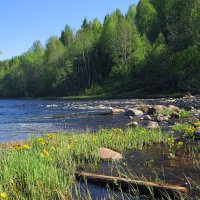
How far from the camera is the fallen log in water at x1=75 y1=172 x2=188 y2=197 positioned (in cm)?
868

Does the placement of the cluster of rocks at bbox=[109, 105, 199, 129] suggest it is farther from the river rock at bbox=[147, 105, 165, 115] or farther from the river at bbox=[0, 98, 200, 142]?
the river at bbox=[0, 98, 200, 142]

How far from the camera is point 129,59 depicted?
3607 inches

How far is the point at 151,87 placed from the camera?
7650cm

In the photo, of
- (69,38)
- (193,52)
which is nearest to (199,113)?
(193,52)

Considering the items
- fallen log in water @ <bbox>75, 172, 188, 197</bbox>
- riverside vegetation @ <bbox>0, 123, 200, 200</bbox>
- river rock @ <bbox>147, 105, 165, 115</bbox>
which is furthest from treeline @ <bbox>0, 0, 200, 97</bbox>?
fallen log in water @ <bbox>75, 172, 188, 197</bbox>

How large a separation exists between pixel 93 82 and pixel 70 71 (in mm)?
8844

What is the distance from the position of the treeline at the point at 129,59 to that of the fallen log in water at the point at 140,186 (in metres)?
56.7

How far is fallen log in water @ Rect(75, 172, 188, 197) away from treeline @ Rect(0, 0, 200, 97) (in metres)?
56.7

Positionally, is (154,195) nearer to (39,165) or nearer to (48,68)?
(39,165)

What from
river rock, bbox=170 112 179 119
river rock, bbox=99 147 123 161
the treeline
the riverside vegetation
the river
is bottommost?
the river

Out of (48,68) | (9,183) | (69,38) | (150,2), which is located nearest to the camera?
(9,183)

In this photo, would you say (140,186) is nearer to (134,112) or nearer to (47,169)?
(47,169)

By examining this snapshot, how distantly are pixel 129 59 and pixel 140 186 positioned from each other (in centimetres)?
8351

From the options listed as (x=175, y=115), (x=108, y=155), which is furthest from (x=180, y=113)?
(x=108, y=155)
